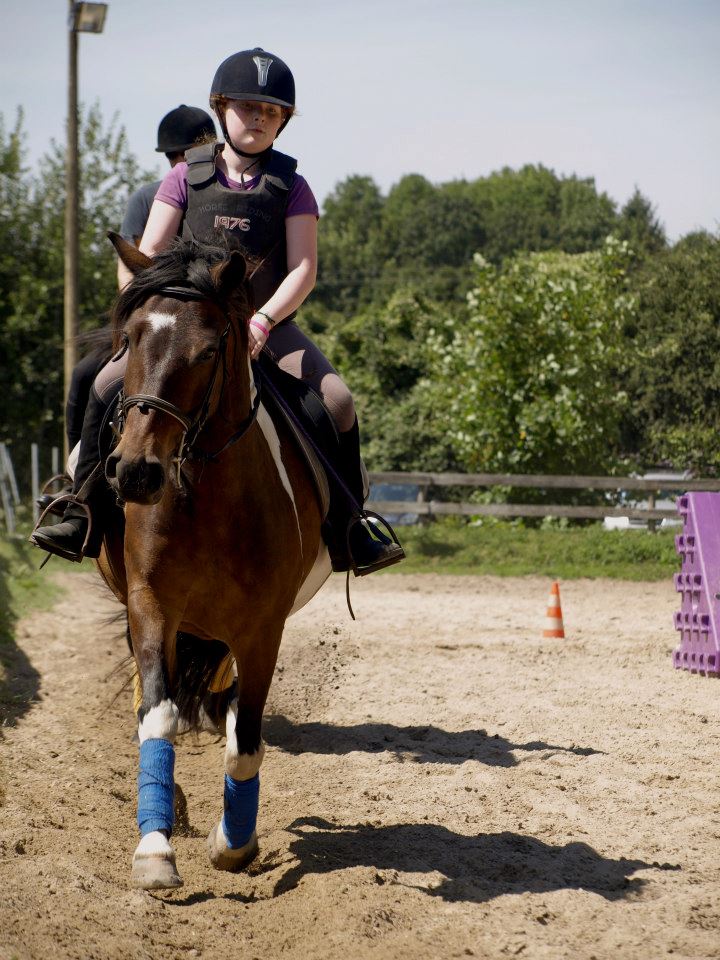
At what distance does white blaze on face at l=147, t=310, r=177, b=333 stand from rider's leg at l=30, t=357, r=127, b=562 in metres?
0.91

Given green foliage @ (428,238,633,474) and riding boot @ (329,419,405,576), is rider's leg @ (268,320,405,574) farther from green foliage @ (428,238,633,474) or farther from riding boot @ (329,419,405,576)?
green foliage @ (428,238,633,474)

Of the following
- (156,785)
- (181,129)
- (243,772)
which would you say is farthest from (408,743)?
(181,129)

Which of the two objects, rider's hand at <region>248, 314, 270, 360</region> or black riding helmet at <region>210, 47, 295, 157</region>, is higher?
black riding helmet at <region>210, 47, 295, 157</region>

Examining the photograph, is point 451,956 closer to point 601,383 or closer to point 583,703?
point 583,703

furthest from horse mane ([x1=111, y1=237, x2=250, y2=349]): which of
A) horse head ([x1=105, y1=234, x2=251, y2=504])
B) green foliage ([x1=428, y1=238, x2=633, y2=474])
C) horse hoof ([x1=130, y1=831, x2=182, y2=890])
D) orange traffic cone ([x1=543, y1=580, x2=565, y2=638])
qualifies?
green foliage ([x1=428, y1=238, x2=633, y2=474])

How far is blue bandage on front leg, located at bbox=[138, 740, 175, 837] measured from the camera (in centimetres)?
414

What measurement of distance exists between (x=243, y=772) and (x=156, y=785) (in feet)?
1.94

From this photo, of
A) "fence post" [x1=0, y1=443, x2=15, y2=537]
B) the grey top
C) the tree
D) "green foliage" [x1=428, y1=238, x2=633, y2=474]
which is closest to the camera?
the grey top

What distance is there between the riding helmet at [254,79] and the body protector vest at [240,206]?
0.27 metres

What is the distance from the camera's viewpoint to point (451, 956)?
12.2 feet

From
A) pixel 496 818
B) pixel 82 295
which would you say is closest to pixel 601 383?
pixel 82 295

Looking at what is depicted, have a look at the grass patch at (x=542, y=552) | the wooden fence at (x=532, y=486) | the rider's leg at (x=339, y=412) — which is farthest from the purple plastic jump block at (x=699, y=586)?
the wooden fence at (x=532, y=486)

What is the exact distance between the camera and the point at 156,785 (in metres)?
4.19

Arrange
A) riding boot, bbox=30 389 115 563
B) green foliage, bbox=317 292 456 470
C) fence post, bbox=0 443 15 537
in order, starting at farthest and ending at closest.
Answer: green foliage, bbox=317 292 456 470
fence post, bbox=0 443 15 537
riding boot, bbox=30 389 115 563
